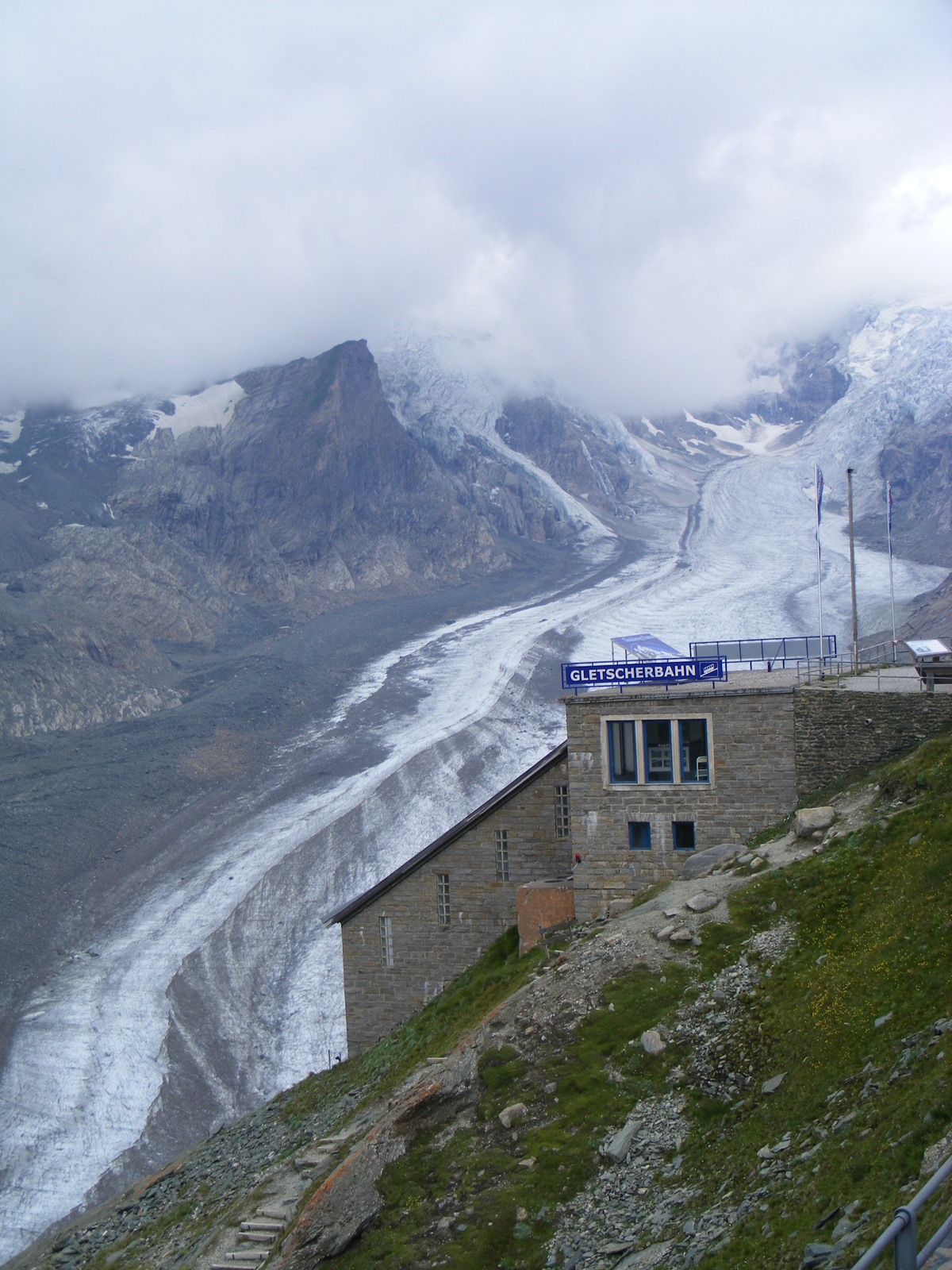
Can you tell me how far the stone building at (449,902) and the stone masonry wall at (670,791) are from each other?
4275 millimetres

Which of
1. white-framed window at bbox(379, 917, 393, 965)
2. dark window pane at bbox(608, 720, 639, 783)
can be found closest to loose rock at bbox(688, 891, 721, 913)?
dark window pane at bbox(608, 720, 639, 783)

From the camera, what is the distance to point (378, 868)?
6519 centimetres

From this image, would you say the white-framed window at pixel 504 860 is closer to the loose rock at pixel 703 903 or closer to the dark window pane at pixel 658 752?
the dark window pane at pixel 658 752

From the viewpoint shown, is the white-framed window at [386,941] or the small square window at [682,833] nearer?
the small square window at [682,833]

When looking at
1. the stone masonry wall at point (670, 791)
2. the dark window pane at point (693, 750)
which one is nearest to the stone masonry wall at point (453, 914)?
the stone masonry wall at point (670, 791)

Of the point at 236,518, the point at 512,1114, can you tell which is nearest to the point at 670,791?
the point at 512,1114

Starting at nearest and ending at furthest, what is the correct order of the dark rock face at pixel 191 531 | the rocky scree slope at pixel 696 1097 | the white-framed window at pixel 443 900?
the rocky scree slope at pixel 696 1097, the white-framed window at pixel 443 900, the dark rock face at pixel 191 531

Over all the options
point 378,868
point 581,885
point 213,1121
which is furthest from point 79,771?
point 581,885

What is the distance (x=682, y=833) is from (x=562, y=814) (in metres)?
5.68

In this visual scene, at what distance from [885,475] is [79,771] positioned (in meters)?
158

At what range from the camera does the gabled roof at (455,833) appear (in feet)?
92.6

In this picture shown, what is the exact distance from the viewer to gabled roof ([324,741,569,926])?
28234 millimetres

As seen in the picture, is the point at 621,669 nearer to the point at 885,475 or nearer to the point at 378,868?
the point at 378,868

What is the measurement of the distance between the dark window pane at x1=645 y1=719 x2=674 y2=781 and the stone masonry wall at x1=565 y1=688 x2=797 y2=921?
0.86 feet
